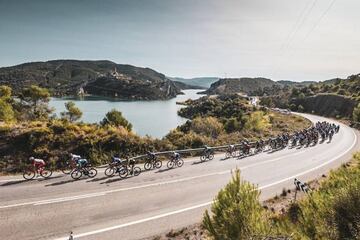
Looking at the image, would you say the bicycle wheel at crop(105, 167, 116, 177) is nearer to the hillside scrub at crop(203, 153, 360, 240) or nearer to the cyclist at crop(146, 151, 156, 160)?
the cyclist at crop(146, 151, 156, 160)

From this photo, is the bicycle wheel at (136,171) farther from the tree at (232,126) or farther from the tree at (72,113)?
the tree at (72,113)

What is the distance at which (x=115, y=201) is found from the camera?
1485 centimetres

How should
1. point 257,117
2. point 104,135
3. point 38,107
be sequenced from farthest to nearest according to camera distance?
point 38,107, point 257,117, point 104,135

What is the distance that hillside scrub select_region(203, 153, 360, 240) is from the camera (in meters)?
6.75

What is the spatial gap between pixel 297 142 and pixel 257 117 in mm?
41903

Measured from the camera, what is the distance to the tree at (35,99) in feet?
309

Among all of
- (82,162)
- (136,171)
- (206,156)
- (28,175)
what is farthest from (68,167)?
(206,156)

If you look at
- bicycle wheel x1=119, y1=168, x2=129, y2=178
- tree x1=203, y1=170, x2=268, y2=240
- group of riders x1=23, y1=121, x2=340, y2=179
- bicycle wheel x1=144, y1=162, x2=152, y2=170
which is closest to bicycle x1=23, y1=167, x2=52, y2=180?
group of riders x1=23, y1=121, x2=340, y2=179

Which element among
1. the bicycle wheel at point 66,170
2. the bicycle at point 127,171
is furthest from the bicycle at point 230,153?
the bicycle wheel at point 66,170

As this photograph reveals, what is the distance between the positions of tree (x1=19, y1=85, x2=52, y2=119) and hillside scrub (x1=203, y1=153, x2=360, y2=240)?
93217 millimetres

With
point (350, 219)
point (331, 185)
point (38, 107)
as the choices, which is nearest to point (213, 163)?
point (331, 185)

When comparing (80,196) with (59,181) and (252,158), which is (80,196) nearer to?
(59,181)

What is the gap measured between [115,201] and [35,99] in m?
90.7

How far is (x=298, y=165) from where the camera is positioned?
27875 millimetres
